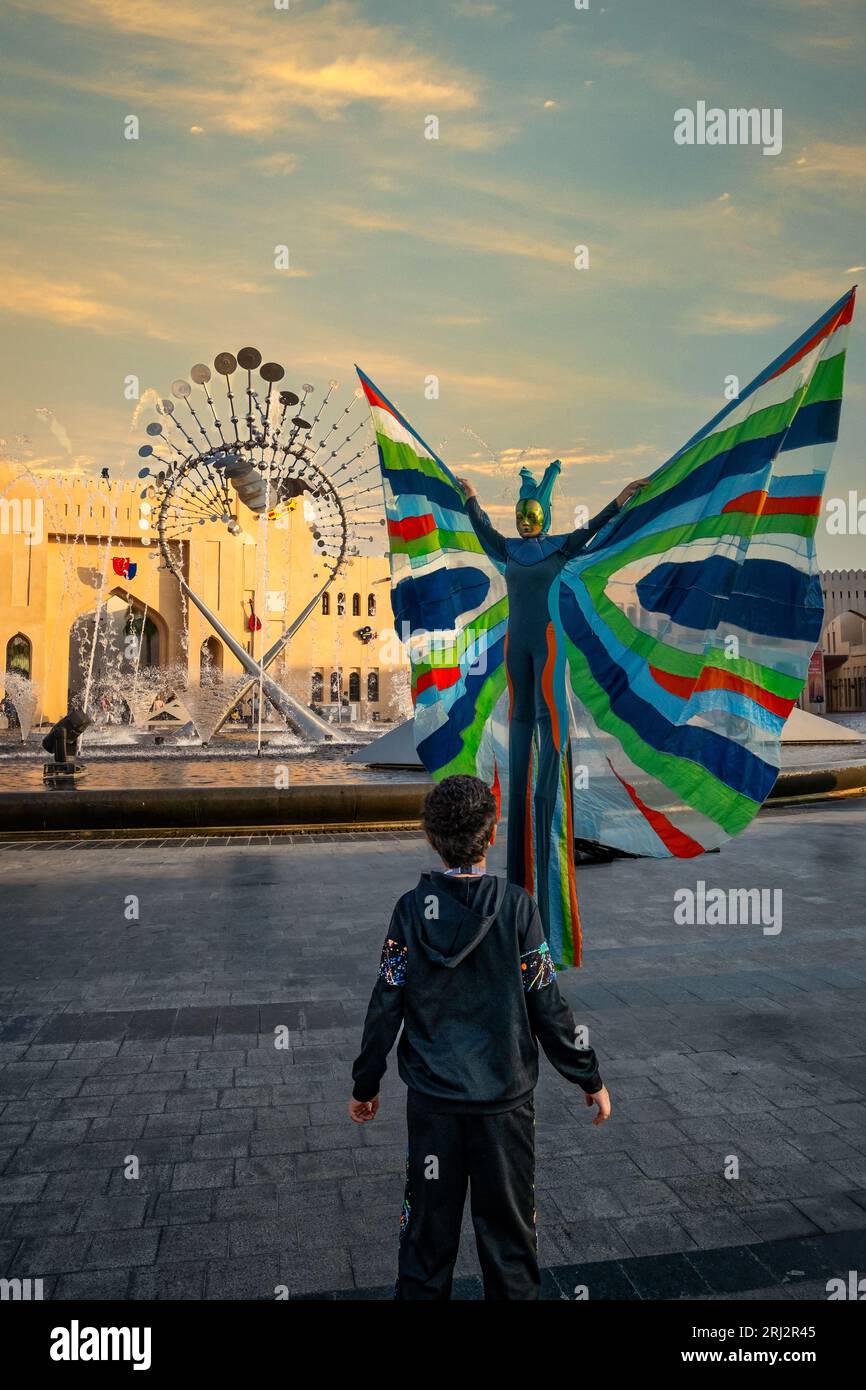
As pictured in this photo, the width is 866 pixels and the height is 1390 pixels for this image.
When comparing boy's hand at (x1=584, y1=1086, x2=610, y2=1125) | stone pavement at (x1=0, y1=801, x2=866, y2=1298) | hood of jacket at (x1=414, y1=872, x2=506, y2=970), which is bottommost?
stone pavement at (x1=0, y1=801, x2=866, y2=1298)

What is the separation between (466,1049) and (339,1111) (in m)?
2.16

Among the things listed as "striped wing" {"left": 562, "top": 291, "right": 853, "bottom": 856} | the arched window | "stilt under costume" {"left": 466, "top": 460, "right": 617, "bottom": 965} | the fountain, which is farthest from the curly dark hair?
the arched window

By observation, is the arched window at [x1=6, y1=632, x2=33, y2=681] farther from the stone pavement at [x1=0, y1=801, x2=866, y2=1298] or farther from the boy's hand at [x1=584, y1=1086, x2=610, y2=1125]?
the boy's hand at [x1=584, y1=1086, x2=610, y2=1125]

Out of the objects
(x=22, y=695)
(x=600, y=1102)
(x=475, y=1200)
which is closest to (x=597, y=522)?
(x=600, y=1102)

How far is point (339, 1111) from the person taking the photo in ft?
14.3

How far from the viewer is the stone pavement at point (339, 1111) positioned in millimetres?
3199

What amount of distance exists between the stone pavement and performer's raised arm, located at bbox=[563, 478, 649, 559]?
8.46 feet

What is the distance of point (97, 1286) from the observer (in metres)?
3.03

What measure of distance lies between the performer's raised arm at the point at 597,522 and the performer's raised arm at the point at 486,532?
35 centimetres

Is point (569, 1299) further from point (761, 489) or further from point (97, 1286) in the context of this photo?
point (761, 489)

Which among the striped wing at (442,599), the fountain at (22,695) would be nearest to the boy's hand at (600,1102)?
the striped wing at (442,599)

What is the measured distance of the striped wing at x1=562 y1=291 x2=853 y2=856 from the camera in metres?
4.07

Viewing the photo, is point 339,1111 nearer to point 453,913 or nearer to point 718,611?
point 453,913

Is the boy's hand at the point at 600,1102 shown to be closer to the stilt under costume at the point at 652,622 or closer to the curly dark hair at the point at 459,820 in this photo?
the curly dark hair at the point at 459,820
